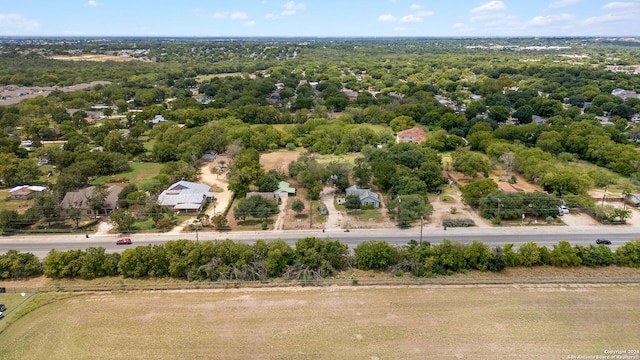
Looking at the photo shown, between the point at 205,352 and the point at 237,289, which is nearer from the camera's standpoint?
the point at 205,352

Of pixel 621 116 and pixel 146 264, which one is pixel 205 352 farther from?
pixel 621 116

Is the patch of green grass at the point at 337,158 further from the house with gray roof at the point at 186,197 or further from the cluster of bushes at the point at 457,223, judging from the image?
the cluster of bushes at the point at 457,223

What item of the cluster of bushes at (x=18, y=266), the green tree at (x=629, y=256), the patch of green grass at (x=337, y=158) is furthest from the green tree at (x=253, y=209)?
the green tree at (x=629, y=256)

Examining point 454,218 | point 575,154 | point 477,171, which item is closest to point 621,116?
point 575,154

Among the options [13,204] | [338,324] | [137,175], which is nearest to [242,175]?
[137,175]

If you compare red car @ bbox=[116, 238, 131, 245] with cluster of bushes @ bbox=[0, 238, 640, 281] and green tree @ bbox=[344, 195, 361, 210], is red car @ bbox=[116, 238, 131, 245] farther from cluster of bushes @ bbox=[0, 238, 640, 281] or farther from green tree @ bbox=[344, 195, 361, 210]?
green tree @ bbox=[344, 195, 361, 210]

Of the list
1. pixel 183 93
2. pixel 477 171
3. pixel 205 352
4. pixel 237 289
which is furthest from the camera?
pixel 183 93
